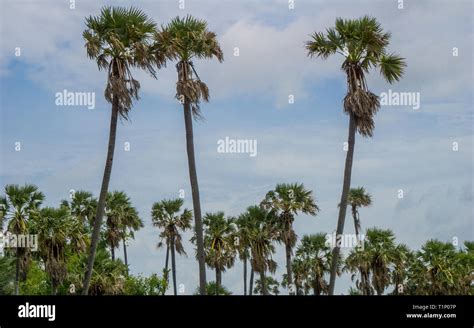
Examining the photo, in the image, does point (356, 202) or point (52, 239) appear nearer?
point (52, 239)

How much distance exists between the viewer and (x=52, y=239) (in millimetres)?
41938

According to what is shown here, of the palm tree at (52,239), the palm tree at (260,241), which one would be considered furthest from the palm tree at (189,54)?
the palm tree at (260,241)

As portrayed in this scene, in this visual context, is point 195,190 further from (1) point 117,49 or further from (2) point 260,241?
(2) point 260,241

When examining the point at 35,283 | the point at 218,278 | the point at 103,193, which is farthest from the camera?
the point at 218,278

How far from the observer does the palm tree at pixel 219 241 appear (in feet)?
193

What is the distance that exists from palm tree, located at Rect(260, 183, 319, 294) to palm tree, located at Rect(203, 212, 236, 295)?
7.48m

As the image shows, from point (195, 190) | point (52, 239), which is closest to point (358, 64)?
point (195, 190)

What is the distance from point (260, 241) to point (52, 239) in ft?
61.9

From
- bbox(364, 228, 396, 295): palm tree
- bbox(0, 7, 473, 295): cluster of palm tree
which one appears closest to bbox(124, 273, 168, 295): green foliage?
bbox(0, 7, 473, 295): cluster of palm tree

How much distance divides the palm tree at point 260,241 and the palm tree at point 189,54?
19464 millimetres

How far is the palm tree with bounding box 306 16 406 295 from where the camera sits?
33.4 metres

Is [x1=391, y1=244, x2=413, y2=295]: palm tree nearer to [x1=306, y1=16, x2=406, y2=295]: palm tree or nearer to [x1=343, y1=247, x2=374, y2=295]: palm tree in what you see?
[x1=343, y1=247, x2=374, y2=295]: palm tree

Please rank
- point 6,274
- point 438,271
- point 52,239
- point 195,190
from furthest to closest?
point 6,274
point 438,271
point 52,239
point 195,190
